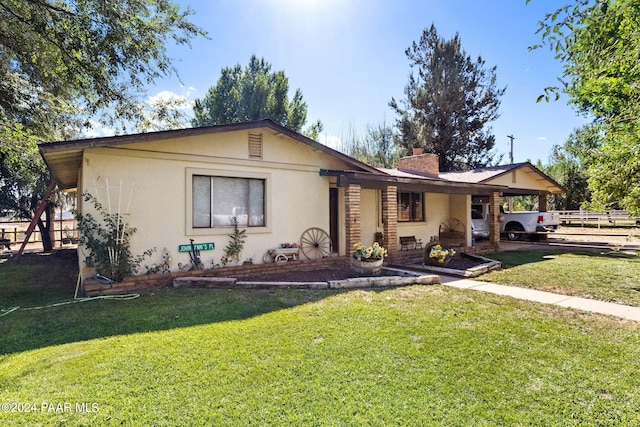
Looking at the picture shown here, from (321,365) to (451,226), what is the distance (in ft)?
36.9

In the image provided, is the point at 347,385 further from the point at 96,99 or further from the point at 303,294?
the point at 96,99

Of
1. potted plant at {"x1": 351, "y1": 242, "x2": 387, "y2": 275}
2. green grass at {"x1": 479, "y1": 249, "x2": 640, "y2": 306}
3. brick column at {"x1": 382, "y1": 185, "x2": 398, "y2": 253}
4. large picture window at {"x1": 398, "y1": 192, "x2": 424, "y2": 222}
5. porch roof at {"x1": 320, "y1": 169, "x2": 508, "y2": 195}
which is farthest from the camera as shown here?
large picture window at {"x1": 398, "y1": 192, "x2": 424, "y2": 222}

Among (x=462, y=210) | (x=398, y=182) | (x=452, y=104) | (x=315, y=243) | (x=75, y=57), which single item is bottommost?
(x=315, y=243)

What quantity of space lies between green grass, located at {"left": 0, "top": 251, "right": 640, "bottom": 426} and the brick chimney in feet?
30.4

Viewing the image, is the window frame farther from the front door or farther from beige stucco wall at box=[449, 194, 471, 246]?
beige stucco wall at box=[449, 194, 471, 246]

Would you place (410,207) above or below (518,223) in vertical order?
above

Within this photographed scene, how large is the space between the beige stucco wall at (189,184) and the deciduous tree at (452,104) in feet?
59.2

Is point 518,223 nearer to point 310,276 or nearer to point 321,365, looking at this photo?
point 310,276

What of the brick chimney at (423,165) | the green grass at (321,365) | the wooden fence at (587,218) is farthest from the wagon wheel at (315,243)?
the wooden fence at (587,218)

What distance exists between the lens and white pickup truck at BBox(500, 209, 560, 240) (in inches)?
Result: 624

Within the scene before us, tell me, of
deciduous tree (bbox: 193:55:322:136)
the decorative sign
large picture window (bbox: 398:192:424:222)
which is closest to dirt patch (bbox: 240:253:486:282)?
the decorative sign

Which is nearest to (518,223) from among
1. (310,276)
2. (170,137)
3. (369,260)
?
(369,260)

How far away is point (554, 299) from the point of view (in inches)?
231

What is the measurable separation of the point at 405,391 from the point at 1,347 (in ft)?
14.6
